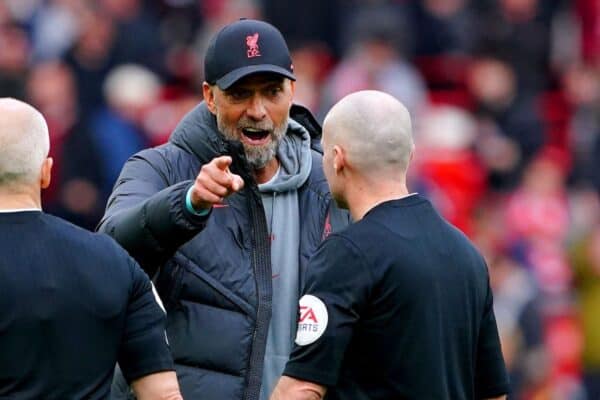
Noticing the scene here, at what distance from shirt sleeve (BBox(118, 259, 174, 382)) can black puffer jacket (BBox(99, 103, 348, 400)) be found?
283 millimetres

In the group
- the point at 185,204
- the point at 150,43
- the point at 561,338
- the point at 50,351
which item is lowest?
the point at 561,338

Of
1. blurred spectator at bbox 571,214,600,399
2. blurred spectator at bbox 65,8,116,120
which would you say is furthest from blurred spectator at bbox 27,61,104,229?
blurred spectator at bbox 571,214,600,399

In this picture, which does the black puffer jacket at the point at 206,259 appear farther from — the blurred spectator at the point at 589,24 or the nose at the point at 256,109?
the blurred spectator at the point at 589,24

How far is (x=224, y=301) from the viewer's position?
19.1 feet

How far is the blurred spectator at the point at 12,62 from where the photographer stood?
1256cm

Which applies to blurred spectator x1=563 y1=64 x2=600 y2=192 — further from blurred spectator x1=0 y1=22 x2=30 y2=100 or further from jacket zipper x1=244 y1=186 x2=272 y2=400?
jacket zipper x1=244 y1=186 x2=272 y2=400

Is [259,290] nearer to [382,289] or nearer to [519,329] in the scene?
[382,289]

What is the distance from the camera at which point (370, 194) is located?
5.41m

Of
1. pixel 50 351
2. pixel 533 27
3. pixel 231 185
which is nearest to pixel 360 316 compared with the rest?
pixel 231 185

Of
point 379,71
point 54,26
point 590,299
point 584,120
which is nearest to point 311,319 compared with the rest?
point 590,299

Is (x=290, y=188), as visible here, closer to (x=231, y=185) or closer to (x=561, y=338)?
(x=231, y=185)

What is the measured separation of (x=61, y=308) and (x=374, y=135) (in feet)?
3.56

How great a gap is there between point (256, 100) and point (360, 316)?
1.04 metres

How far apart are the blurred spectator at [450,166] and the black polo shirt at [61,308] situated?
7101 millimetres
